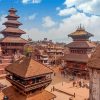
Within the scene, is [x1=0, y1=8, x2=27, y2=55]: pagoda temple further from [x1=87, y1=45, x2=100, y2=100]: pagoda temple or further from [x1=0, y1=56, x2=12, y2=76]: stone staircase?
[x1=87, y1=45, x2=100, y2=100]: pagoda temple

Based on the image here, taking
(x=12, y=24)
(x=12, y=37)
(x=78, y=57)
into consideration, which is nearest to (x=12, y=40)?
(x=12, y=37)

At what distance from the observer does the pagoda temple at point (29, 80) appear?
1501cm

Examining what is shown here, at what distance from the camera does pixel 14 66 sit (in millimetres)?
17594

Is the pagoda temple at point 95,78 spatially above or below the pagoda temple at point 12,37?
below

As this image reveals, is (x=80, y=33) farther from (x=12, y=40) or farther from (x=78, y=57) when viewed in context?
(x=12, y=40)

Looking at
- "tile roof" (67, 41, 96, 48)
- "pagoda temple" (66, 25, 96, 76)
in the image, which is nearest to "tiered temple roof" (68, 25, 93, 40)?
"pagoda temple" (66, 25, 96, 76)

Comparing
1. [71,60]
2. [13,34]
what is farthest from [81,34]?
[13,34]

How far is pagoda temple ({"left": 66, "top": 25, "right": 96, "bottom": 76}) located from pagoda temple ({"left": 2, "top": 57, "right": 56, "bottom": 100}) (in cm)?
2284

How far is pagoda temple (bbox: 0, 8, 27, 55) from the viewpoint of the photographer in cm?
4191

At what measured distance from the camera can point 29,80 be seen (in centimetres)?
1529

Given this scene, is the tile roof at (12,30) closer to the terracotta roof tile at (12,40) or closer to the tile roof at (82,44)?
the terracotta roof tile at (12,40)

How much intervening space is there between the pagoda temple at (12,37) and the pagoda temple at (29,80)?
1001 inches

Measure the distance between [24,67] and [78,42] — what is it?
28.4 m

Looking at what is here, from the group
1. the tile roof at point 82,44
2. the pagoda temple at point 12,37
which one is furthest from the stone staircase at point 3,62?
the tile roof at point 82,44
